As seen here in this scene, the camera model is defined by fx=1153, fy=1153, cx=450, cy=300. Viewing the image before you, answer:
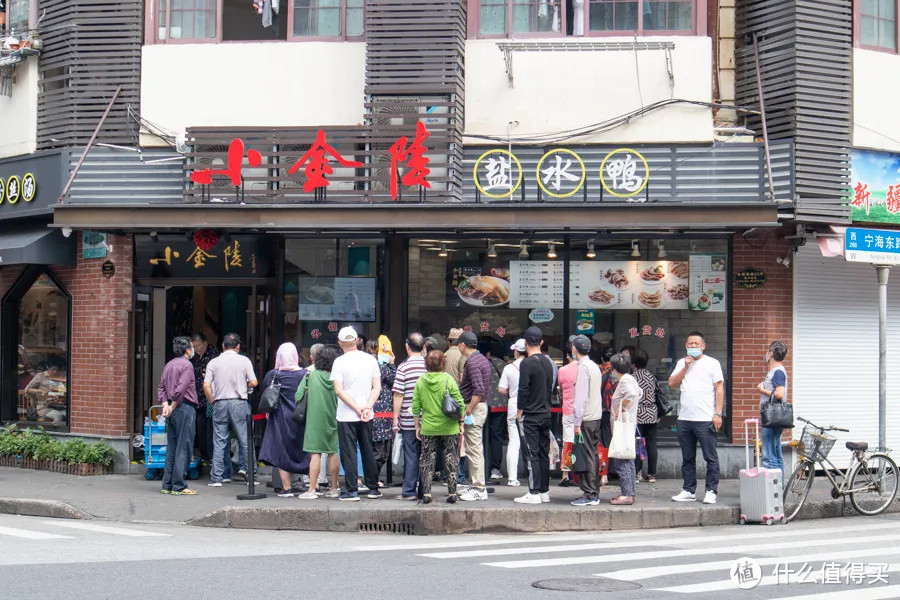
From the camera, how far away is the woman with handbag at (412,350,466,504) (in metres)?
12.8

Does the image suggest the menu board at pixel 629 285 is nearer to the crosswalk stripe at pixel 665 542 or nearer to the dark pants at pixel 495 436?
the dark pants at pixel 495 436

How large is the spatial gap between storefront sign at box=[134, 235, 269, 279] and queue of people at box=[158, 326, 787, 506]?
1.83 metres

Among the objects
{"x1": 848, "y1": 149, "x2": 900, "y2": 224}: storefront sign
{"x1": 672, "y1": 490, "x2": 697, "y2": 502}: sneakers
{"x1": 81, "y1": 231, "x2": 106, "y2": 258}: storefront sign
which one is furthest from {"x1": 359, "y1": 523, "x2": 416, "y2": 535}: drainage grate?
{"x1": 848, "y1": 149, "x2": 900, "y2": 224}: storefront sign

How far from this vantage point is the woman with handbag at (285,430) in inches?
540

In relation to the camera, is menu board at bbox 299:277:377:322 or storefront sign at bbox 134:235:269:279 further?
storefront sign at bbox 134:235:269:279

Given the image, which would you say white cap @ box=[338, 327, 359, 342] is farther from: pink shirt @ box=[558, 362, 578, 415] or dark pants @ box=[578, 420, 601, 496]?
dark pants @ box=[578, 420, 601, 496]

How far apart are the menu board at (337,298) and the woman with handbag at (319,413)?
2575 mm

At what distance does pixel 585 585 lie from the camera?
8672 millimetres

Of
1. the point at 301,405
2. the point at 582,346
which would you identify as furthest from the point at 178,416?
the point at 582,346

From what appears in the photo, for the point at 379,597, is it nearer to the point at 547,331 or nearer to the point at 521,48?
the point at 547,331

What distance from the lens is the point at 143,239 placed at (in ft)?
54.0

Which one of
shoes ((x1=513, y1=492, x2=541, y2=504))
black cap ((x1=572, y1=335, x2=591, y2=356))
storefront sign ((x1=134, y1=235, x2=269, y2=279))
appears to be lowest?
shoes ((x1=513, y1=492, x2=541, y2=504))

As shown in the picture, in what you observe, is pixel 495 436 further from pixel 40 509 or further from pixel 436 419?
pixel 40 509

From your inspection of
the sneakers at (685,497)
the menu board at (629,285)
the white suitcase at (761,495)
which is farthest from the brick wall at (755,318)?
the white suitcase at (761,495)
